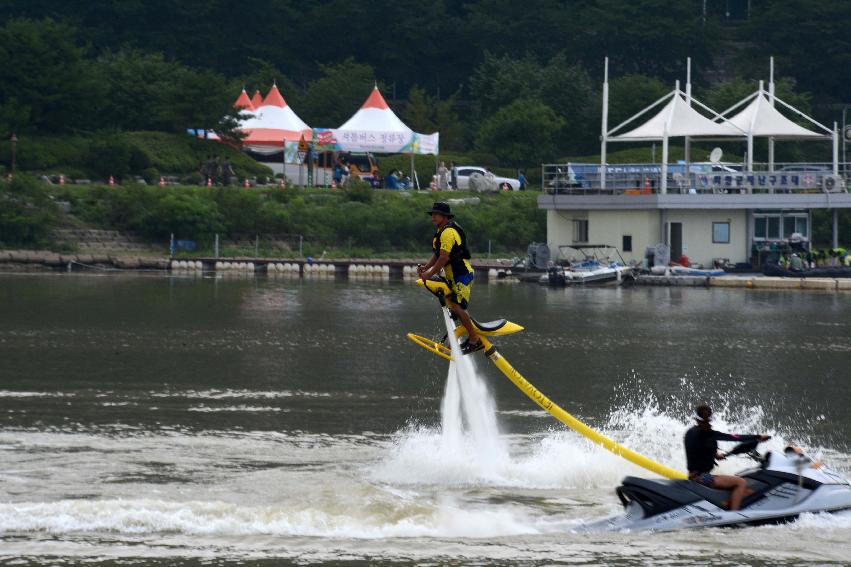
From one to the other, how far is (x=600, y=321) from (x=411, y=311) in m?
5.74

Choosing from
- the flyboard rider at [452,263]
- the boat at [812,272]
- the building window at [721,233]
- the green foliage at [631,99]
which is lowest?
the boat at [812,272]

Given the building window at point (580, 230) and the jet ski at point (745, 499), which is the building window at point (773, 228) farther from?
the jet ski at point (745, 499)

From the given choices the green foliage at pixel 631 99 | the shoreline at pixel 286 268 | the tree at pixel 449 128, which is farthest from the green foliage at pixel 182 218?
the green foliage at pixel 631 99

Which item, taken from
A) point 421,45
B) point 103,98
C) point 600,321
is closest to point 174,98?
point 103,98

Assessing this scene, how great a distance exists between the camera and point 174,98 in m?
78.4

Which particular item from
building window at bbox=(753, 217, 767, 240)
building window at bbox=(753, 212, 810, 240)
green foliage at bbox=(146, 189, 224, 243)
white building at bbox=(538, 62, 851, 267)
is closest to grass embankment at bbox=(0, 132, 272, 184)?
green foliage at bbox=(146, 189, 224, 243)

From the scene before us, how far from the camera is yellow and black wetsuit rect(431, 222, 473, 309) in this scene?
18.2m

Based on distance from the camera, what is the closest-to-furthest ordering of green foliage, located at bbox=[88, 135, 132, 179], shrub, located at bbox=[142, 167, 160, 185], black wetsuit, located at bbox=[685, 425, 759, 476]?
black wetsuit, located at bbox=[685, 425, 759, 476] → shrub, located at bbox=[142, 167, 160, 185] → green foliage, located at bbox=[88, 135, 132, 179]

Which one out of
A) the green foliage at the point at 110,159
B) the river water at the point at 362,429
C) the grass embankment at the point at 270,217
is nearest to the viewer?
the river water at the point at 362,429

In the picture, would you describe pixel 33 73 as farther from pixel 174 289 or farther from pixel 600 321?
pixel 600 321

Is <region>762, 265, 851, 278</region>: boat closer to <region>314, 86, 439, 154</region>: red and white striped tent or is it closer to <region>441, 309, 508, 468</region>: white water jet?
<region>314, 86, 439, 154</region>: red and white striped tent

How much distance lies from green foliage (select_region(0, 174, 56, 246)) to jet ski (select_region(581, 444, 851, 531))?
4849 centimetres

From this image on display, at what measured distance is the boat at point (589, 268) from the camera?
58219mm

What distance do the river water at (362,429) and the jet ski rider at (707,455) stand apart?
516 millimetres
